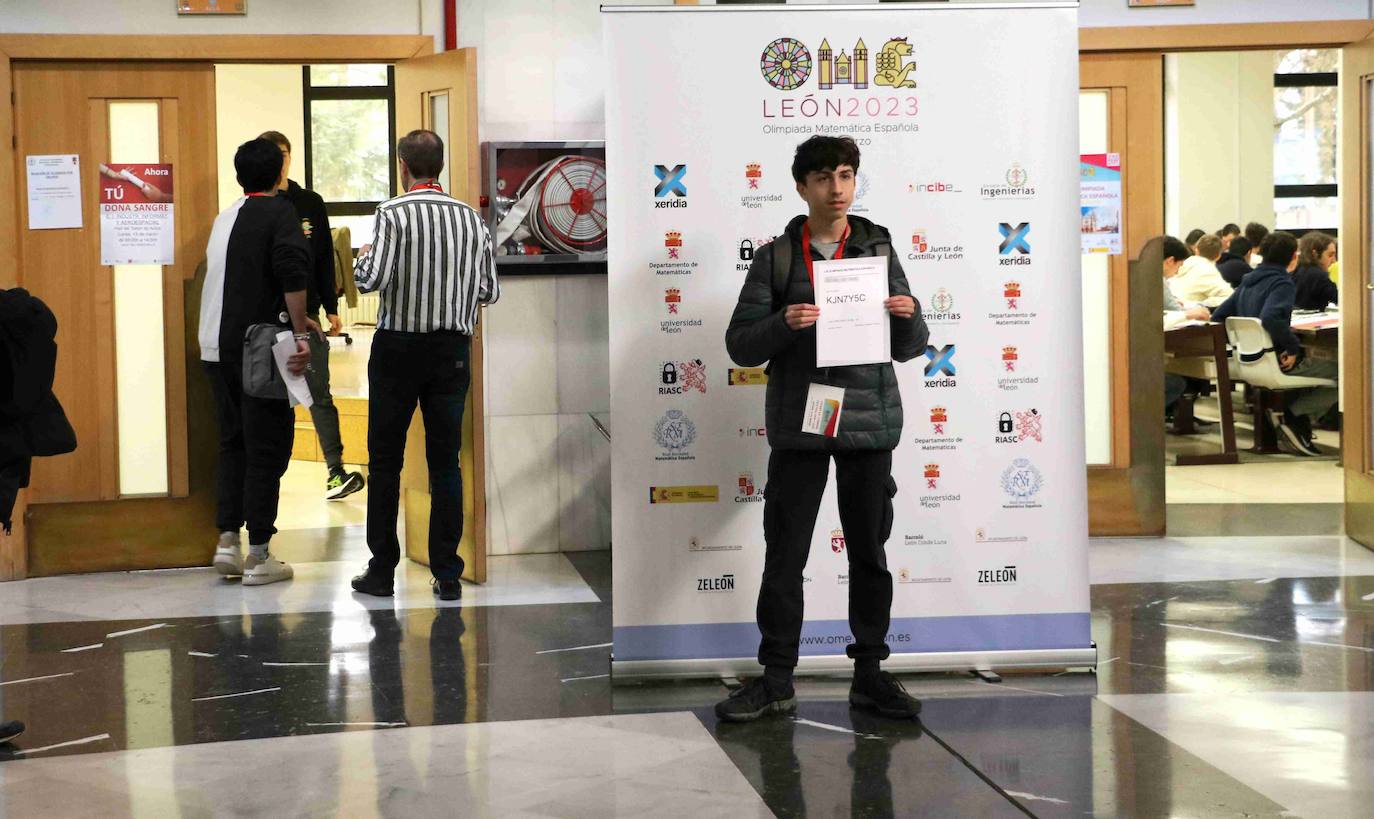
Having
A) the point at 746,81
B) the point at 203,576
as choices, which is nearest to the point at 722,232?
the point at 746,81

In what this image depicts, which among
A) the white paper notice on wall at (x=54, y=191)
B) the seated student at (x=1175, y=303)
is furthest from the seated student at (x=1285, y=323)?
the white paper notice on wall at (x=54, y=191)

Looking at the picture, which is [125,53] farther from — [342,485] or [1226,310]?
[1226,310]

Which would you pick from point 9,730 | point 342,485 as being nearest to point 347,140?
point 342,485

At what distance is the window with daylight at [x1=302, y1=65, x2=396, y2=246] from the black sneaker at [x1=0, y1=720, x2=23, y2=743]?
14.0 metres

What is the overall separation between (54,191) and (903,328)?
392 cm

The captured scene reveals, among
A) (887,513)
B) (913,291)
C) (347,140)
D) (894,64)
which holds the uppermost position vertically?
(347,140)

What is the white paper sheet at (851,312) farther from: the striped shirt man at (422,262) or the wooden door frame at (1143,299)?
the wooden door frame at (1143,299)

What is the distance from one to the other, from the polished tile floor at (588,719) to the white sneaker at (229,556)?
30 cm

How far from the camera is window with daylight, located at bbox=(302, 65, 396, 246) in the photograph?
17.8 meters

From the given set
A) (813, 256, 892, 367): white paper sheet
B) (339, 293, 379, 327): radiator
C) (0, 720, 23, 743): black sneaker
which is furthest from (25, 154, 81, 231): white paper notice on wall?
(339, 293, 379, 327): radiator

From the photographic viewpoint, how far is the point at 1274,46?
6852 millimetres

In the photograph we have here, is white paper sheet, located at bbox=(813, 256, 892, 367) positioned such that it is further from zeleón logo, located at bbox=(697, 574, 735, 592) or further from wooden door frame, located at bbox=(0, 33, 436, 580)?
wooden door frame, located at bbox=(0, 33, 436, 580)

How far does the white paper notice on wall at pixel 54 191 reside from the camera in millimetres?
6438

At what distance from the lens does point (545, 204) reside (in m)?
6.67
